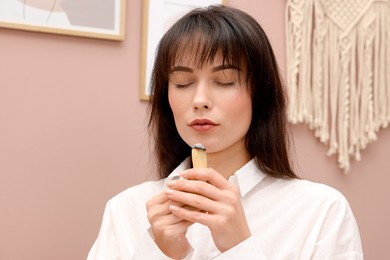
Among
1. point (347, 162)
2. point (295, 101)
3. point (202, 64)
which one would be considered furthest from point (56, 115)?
point (347, 162)

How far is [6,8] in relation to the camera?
1325 mm

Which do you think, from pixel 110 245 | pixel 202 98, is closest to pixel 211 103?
pixel 202 98

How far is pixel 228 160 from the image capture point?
3.66 feet

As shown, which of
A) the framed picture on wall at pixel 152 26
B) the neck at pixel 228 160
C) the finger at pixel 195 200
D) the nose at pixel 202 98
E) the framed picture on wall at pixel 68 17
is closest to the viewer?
the finger at pixel 195 200

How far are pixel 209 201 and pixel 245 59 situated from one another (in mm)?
312

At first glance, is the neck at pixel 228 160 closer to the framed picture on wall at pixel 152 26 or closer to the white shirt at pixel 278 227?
the white shirt at pixel 278 227

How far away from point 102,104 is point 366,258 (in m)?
0.89

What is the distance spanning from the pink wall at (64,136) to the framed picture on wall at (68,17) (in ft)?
0.08

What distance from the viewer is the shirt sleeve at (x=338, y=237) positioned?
101 centimetres

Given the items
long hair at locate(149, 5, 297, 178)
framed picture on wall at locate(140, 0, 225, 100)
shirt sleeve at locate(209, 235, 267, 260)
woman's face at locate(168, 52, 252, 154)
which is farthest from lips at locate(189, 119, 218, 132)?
framed picture on wall at locate(140, 0, 225, 100)

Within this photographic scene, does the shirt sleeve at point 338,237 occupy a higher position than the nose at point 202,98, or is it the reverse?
the nose at point 202,98

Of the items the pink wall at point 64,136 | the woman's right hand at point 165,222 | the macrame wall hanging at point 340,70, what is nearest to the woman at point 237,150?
the woman's right hand at point 165,222

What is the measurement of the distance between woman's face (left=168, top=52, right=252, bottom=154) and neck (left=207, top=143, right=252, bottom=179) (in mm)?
36

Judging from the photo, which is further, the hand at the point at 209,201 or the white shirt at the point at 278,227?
the white shirt at the point at 278,227
